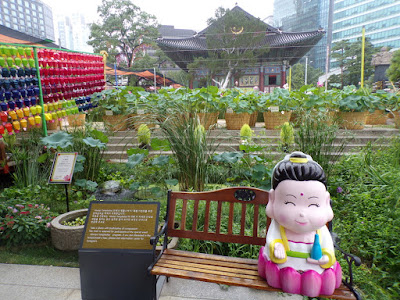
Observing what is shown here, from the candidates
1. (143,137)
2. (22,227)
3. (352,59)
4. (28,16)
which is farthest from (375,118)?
(352,59)

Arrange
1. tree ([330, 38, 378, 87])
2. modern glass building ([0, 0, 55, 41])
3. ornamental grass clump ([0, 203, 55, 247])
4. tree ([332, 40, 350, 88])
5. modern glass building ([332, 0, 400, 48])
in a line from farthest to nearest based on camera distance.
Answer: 1. tree ([332, 40, 350, 88])
2. modern glass building ([332, 0, 400, 48])
3. tree ([330, 38, 378, 87])
4. modern glass building ([0, 0, 55, 41])
5. ornamental grass clump ([0, 203, 55, 247])

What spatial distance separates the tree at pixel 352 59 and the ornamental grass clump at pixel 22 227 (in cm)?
1297

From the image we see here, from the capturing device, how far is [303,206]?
1216 millimetres

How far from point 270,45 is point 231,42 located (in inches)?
134

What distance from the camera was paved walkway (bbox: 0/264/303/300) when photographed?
1649 mm

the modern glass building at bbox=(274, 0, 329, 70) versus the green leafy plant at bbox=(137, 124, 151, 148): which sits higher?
the modern glass building at bbox=(274, 0, 329, 70)

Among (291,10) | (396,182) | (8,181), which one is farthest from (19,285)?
(291,10)

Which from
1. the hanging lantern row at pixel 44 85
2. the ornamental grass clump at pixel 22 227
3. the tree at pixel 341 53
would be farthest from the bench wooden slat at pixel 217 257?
the tree at pixel 341 53

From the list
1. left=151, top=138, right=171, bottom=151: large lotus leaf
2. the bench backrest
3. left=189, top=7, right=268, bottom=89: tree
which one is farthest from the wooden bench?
left=189, top=7, right=268, bottom=89: tree

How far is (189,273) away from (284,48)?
1493 centimetres

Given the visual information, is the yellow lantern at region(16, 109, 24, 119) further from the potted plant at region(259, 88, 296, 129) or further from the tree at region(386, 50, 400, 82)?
the tree at region(386, 50, 400, 82)

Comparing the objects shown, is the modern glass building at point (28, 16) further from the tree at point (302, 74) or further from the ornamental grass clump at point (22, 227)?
the tree at point (302, 74)

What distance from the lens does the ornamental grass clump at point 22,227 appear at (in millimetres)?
2194

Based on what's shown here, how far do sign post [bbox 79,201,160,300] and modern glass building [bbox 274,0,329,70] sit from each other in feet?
48.9
